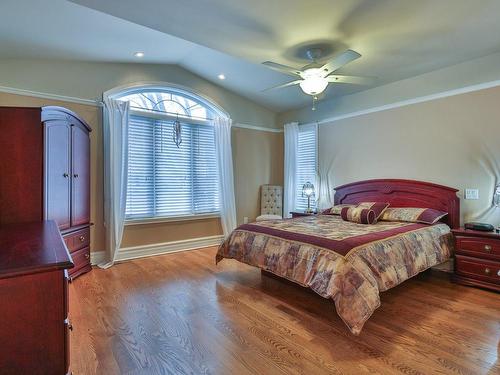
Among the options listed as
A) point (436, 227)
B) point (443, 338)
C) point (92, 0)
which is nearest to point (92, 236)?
point (92, 0)

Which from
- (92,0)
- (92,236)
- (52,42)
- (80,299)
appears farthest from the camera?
(92,236)

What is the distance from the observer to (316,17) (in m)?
2.73

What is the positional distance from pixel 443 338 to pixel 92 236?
14.1ft

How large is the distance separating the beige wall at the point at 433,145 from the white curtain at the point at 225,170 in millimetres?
1877

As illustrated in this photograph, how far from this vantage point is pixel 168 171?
4922 mm

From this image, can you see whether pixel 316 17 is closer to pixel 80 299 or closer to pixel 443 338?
pixel 443 338

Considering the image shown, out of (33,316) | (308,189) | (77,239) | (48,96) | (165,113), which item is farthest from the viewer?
(308,189)

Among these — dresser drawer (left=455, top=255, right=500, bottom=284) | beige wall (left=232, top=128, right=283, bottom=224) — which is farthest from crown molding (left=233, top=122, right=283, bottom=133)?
dresser drawer (left=455, top=255, right=500, bottom=284)

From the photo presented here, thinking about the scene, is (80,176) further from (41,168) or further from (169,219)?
(169,219)

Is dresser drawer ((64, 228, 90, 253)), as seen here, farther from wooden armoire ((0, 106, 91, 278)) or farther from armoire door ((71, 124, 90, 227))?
armoire door ((71, 124, 90, 227))

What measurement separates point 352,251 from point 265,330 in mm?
956

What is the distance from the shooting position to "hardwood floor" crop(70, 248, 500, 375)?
6.29 feet

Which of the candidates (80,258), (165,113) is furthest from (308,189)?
(80,258)

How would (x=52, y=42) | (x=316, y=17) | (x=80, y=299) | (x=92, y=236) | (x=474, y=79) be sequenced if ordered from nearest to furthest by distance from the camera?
(x=316, y=17), (x=80, y=299), (x=52, y=42), (x=474, y=79), (x=92, y=236)
